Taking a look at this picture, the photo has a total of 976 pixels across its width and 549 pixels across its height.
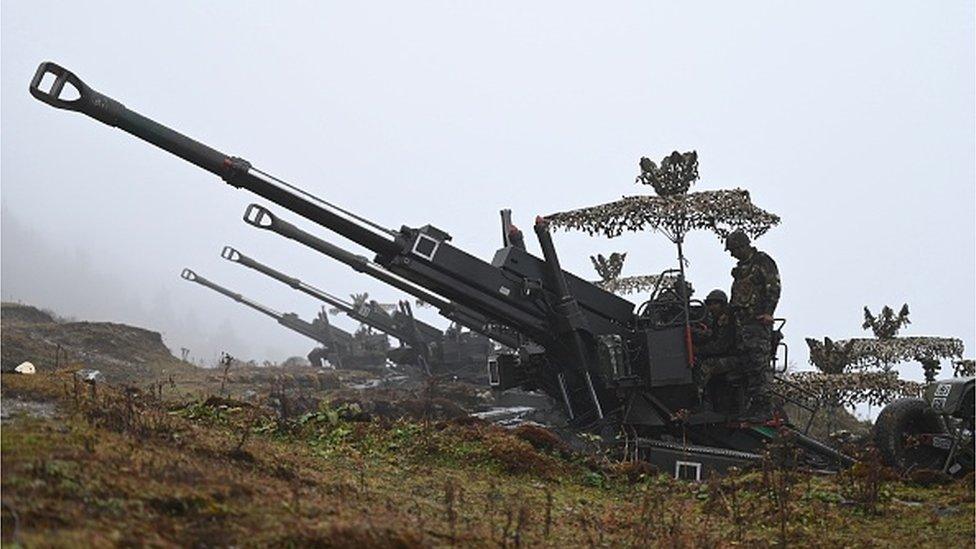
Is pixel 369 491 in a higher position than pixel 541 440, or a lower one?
lower

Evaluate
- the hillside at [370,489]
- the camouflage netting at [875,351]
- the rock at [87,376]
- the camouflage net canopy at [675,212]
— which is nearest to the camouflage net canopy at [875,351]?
the camouflage netting at [875,351]

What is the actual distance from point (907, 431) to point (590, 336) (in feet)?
11.8

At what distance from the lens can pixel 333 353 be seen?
2994cm

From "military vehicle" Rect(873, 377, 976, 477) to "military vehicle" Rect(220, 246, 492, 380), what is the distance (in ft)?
49.2

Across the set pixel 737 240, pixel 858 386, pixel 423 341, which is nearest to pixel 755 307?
pixel 737 240

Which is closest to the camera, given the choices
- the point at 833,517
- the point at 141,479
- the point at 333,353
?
the point at 141,479

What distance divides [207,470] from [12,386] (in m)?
2.82

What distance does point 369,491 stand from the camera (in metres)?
5.90

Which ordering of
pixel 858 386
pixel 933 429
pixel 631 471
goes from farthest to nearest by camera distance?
pixel 858 386
pixel 933 429
pixel 631 471

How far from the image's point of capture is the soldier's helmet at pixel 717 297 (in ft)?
34.6

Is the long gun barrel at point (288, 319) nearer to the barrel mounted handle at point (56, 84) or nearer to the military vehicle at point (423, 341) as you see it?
the military vehicle at point (423, 341)

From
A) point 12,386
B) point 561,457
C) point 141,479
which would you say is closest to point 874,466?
point 561,457

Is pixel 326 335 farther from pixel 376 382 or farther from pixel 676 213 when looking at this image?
pixel 676 213

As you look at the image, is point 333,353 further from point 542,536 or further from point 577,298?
point 542,536
